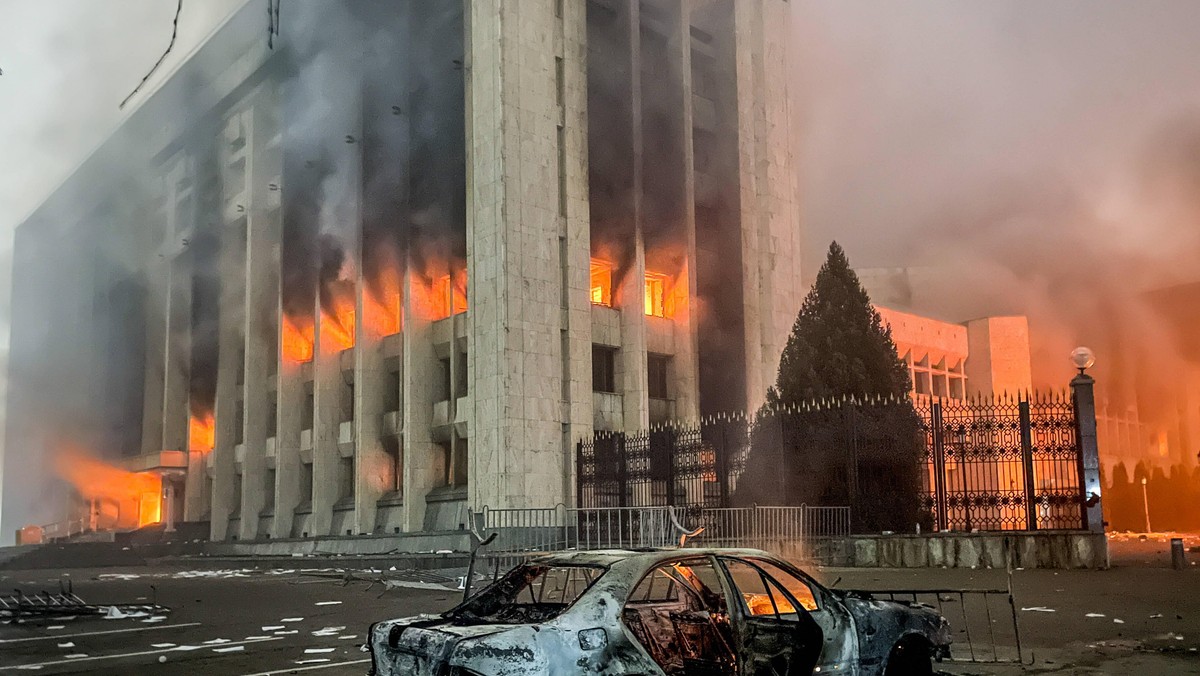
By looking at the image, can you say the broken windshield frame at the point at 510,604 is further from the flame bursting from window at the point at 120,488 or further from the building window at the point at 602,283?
the flame bursting from window at the point at 120,488

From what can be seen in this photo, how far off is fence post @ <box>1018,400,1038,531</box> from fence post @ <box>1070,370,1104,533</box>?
75 cm

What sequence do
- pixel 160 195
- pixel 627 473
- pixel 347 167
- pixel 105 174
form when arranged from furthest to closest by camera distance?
1. pixel 105 174
2. pixel 160 195
3. pixel 347 167
4. pixel 627 473

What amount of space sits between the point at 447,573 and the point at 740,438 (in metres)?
7.02

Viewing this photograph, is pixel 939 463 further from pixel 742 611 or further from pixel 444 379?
pixel 444 379

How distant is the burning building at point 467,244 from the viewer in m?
26.0

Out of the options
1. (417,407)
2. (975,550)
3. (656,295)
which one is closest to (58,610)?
(975,550)

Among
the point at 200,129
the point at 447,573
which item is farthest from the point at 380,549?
the point at 200,129

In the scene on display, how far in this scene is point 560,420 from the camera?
84.3 ft

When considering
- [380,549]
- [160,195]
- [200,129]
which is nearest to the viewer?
[380,549]

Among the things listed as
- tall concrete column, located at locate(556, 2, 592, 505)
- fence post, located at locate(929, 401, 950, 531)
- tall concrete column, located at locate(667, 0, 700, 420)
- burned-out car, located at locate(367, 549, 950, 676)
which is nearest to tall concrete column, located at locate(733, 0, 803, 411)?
Result: tall concrete column, located at locate(667, 0, 700, 420)

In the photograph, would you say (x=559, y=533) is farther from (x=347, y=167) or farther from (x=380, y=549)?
(x=347, y=167)

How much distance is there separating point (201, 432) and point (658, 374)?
23.0m

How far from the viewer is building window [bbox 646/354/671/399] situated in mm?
30062

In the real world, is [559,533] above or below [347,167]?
below
